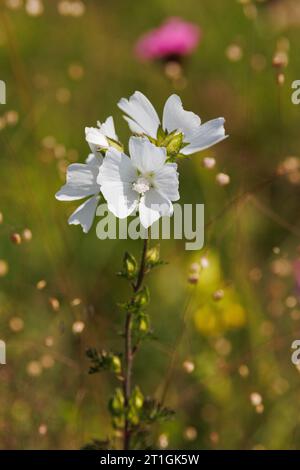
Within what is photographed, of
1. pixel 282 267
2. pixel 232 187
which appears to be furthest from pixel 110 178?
pixel 232 187

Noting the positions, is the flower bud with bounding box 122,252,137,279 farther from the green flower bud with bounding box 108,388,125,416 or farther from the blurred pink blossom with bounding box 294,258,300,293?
the blurred pink blossom with bounding box 294,258,300,293

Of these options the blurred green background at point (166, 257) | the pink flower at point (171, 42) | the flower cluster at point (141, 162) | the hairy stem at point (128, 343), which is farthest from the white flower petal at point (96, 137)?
the pink flower at point (171, 42)

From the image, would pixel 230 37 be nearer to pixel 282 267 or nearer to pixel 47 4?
pixel 47 4

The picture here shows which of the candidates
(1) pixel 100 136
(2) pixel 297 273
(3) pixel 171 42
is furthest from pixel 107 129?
(3) pixel 171 42

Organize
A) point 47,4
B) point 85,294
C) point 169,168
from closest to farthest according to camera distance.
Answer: point 169,168
point 85,294
point 47,4

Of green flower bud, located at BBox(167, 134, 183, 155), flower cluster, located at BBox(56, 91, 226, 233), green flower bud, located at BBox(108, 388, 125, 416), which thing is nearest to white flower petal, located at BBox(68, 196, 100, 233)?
flower cluster, located at BBox(56, 91, 226, 233)

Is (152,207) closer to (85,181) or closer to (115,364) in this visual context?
(85,181)
